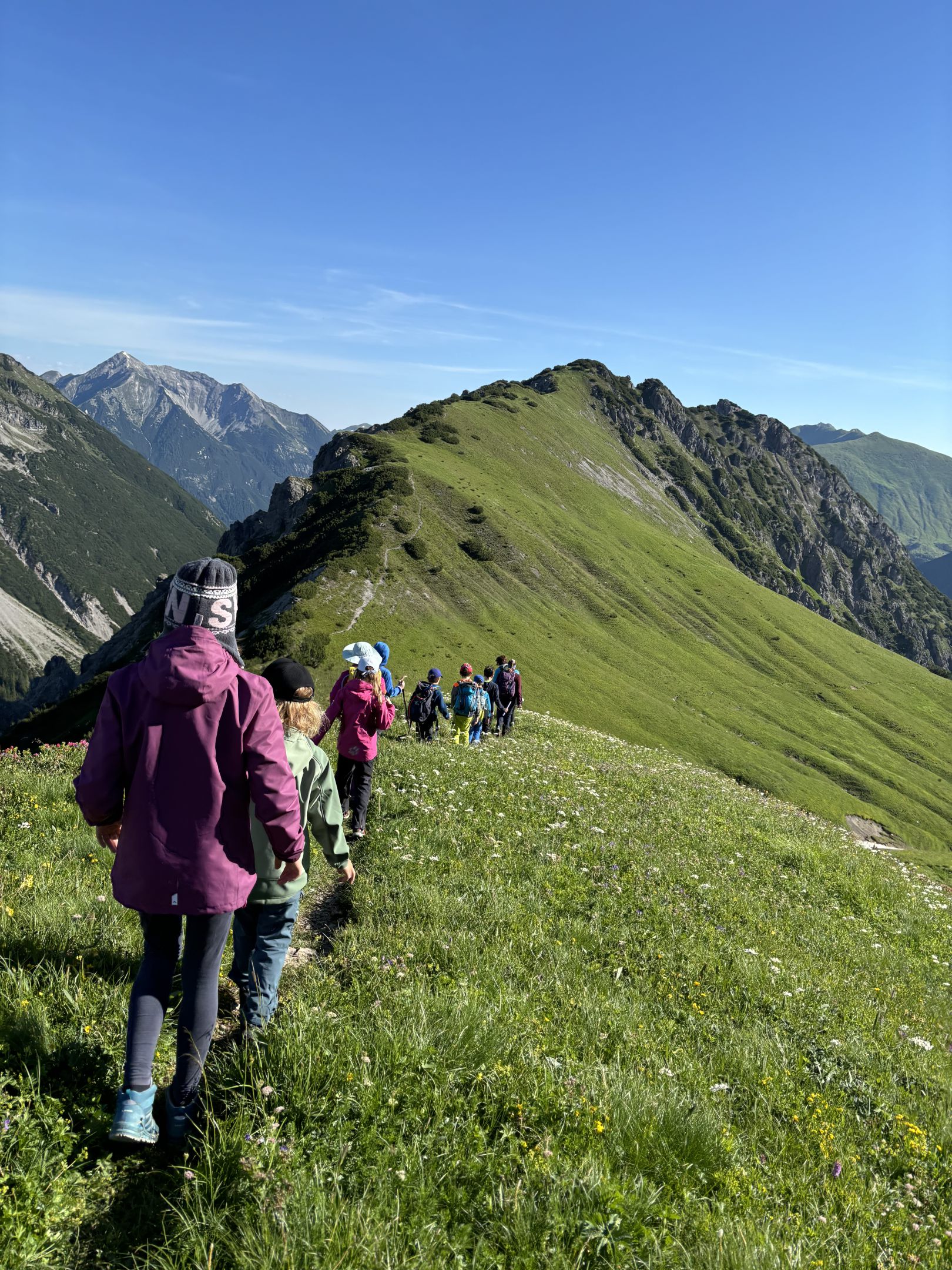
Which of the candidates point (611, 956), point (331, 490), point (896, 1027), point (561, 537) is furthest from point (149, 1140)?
point (561, 537)

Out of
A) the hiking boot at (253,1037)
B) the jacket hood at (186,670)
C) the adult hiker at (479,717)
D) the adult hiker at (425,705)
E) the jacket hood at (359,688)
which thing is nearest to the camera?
the jacket hood at (186,670)

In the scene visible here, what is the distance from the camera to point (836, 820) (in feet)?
260

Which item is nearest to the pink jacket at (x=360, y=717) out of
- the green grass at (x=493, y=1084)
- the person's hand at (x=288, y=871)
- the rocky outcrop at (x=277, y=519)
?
the green grass at (x=493, y=1084)

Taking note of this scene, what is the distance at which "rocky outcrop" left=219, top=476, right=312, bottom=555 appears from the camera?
347ft

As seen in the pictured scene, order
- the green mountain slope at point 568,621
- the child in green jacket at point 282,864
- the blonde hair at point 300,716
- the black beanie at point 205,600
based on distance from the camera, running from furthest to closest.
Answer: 1. the green mountain slope at point 568,621
2. the blonde hair at point 300,716
3. the child in green jacket at point 282,864
4. the black beanie at point 205,600

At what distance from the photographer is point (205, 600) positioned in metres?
4.54

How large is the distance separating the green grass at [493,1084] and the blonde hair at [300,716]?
2185mm

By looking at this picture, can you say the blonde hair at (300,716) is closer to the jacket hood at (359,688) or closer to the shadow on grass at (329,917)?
the shadow on grass at (329,917)

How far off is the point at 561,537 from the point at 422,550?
40.0 m

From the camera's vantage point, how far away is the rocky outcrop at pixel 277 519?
10575cm

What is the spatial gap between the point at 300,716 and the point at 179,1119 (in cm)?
315

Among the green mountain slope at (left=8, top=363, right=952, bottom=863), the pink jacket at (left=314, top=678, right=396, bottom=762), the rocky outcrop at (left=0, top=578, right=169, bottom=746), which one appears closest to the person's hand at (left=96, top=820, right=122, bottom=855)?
the pink jacket at (left=314, top=678, right=396, bottom=762)

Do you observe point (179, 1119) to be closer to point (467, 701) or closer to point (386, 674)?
point (386, 674)

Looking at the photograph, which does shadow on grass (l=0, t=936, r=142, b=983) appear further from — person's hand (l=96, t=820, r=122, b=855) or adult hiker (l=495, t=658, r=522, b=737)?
adult hiker (l=495, t=658, r=522, b=737)
